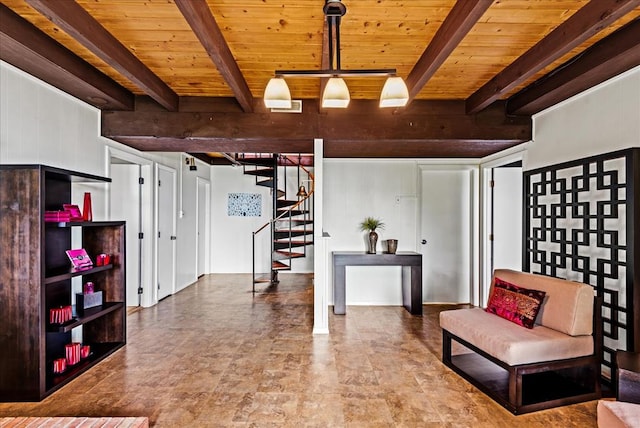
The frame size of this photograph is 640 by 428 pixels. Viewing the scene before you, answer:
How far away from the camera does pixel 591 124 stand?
3148 millimetres

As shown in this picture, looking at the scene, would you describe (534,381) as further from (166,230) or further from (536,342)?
(166,230)

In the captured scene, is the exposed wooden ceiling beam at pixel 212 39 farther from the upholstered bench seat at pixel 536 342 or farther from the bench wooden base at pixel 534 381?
the bench wooden base at pixel 534 381

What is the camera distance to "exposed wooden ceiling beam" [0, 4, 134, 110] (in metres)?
2.30

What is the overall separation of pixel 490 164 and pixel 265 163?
11.8 feet

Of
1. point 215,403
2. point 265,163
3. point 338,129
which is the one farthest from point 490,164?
point 215,403

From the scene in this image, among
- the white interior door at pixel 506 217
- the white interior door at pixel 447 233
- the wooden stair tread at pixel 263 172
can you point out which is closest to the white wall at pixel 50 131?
the wooden stair tread at pixel 263 172

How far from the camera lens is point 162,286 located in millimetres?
5734

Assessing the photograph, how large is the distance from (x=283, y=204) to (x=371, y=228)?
2.01 meters

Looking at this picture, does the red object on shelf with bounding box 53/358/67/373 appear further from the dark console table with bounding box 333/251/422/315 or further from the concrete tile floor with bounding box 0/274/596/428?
the dark console table with bounding box 333/251/422/315

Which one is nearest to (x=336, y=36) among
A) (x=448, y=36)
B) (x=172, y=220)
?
(x=448, y=36)

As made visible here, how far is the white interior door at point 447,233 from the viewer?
5531 millimetres

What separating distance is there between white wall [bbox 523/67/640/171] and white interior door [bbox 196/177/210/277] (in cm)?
603

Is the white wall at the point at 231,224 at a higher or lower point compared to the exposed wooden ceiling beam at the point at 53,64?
lower

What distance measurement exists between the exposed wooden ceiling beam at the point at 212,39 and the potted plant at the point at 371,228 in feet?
8.65
